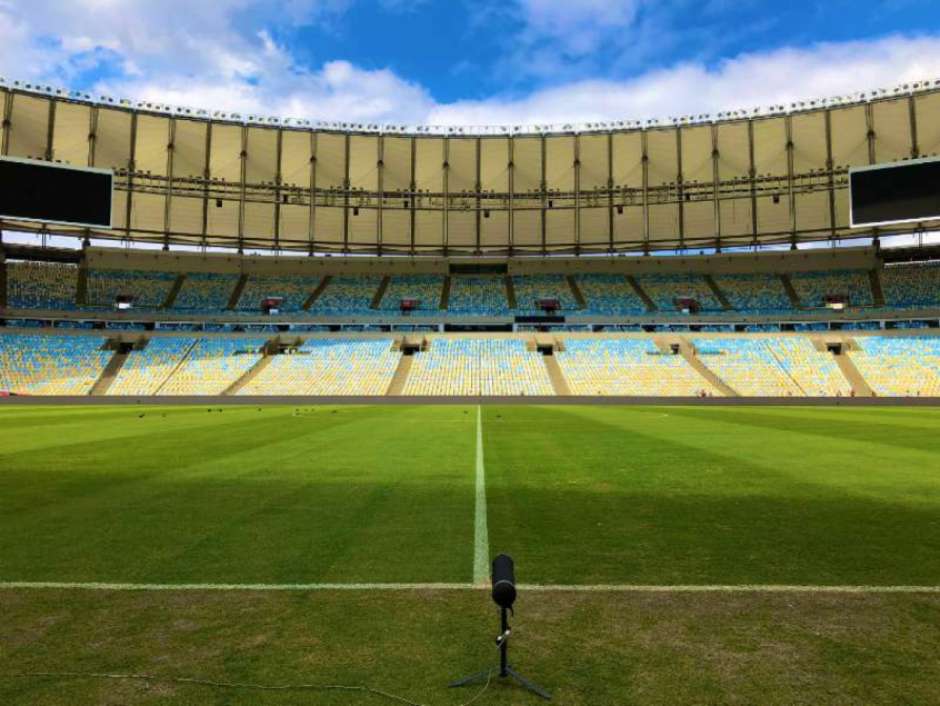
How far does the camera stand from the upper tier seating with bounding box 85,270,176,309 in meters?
58.4

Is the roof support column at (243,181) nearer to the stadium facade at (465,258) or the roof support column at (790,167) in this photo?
the stadium facade at (465,258)

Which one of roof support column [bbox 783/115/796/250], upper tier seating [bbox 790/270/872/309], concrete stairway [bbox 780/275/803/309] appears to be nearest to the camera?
roof support column [bbox 783/115/796/250]

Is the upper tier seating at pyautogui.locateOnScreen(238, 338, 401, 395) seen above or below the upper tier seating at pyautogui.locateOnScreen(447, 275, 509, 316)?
below

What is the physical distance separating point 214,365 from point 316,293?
14672 millimetres

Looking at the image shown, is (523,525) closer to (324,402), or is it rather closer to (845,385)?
(324,402)

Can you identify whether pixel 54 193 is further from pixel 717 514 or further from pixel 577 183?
pixel 717 514

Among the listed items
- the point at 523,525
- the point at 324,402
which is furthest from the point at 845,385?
the point at 523,525

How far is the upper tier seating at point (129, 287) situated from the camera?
5844 cm

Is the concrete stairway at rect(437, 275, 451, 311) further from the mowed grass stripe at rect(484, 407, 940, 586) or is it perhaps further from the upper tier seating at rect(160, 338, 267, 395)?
the mowed grass stripe at rect(484, 407, 940, 586)

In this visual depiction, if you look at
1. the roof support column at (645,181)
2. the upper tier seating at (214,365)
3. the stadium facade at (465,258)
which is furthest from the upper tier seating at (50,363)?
the roof support column at (645,181)

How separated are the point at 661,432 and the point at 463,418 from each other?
984 cm

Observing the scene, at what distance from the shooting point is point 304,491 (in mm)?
9766

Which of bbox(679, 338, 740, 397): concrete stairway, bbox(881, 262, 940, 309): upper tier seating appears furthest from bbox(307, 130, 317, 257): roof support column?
bbox(881, 262, 940, 309): upper tier seating

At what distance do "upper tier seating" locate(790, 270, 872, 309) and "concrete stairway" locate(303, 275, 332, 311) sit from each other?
44.5 metres
